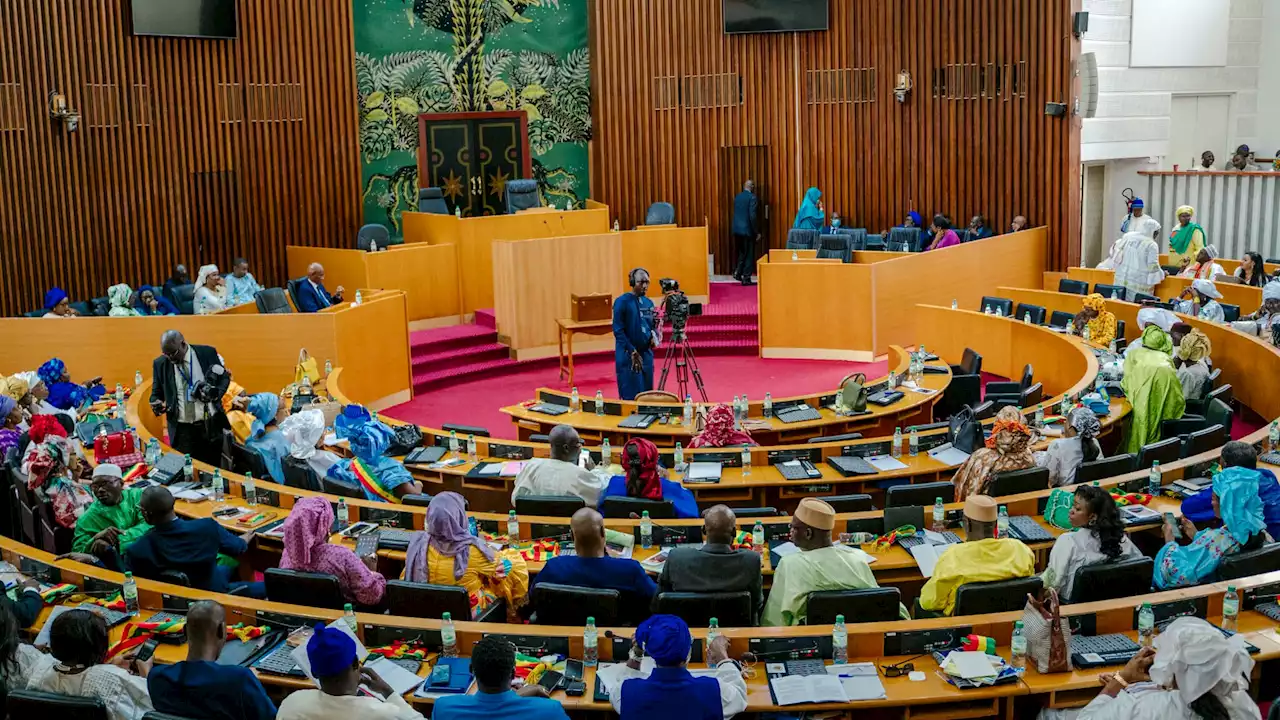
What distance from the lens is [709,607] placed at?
17.8 ft

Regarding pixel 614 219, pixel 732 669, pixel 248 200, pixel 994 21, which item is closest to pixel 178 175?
pixel 248 200

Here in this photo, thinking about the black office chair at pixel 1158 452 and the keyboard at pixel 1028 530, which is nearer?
the keyboard at pixel 1028 530

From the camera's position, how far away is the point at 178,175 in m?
15.8

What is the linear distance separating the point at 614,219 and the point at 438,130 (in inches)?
111

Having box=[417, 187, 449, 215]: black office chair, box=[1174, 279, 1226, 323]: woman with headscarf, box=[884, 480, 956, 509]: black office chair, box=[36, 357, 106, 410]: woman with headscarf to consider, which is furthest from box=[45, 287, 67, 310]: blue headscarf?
box=[1174, 279, 1226, 323]: woman with headscarf

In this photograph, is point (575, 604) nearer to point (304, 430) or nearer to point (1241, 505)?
point (1241, 505)

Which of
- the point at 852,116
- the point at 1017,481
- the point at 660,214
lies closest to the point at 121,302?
the point at 660,214

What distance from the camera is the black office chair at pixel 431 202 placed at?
16.8 m

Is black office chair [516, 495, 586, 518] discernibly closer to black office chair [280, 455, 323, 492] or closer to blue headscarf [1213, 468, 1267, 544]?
black office chair [280, 455, 323, 492]

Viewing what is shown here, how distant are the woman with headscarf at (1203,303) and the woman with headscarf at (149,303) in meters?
10.6

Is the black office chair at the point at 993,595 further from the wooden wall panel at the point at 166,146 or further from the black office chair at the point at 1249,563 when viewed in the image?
the wooden wall panel at the point at 166,146

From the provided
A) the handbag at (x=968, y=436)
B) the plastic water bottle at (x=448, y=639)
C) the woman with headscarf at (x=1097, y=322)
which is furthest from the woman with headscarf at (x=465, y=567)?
the woman with headscarf at (x=1097, y=322)

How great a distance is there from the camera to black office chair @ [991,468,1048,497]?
7.28m

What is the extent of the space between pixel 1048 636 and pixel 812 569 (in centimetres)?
106
